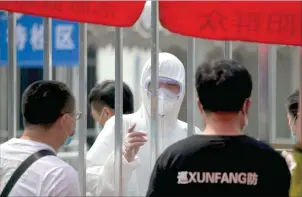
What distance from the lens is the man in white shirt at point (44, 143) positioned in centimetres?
283

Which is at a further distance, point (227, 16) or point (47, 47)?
point (47, 47)

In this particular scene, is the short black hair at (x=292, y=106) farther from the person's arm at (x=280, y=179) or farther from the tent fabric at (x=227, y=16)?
the person's arm at (x=280, y=179)

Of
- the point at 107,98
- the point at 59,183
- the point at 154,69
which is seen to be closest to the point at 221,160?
the point at 59,183

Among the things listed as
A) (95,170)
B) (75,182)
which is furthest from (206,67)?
(95,170)

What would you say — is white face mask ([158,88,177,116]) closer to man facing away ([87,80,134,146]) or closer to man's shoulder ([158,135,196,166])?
man facing away ([87,80,134,146])

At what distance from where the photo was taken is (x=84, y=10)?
10.3 feet

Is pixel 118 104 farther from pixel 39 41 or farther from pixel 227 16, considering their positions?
pixel 39 41

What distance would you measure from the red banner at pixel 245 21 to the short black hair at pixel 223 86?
1.41 feet

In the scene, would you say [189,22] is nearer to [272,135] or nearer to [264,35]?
[264,35]

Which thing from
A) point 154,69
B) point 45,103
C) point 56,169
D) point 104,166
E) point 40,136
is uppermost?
point 154,69

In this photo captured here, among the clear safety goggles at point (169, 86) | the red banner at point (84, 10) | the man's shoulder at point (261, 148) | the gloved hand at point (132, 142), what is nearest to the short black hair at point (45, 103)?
the red banner at point (84, 10)

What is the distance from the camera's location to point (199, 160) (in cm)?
258

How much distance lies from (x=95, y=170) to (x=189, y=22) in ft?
3.21

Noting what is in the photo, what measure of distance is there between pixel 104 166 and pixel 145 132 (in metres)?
0.24
